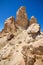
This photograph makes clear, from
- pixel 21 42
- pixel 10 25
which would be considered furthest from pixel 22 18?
pixel 21 42

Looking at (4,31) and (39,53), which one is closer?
(39,53)

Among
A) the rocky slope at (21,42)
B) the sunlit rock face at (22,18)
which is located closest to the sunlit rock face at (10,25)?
the rocky slope at (21,42)

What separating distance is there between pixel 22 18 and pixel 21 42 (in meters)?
12.1

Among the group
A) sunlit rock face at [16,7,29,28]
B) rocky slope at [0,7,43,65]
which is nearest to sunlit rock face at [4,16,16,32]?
rocky slope at [0,7,43,65]

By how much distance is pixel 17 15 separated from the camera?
3812 centimetres

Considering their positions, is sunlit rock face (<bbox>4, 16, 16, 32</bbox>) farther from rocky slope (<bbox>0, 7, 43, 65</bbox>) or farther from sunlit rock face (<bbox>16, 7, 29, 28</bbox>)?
sunlit rock face (<bbox>16, 7, 29, 28</bbox>)

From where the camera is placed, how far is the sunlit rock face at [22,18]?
1462 inches

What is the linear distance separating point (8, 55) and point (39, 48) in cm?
1151

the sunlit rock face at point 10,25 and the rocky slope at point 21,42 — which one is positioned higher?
the sunlit rock face at point 10,25

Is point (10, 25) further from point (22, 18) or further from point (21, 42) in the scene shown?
point (21, 42)

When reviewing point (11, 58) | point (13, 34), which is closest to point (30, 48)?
point (11, 58)

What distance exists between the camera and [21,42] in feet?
89.5

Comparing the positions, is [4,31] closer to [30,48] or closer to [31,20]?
[31,20]

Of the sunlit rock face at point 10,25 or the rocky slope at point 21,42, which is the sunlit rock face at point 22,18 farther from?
the sunlit rock face at point 10,25
